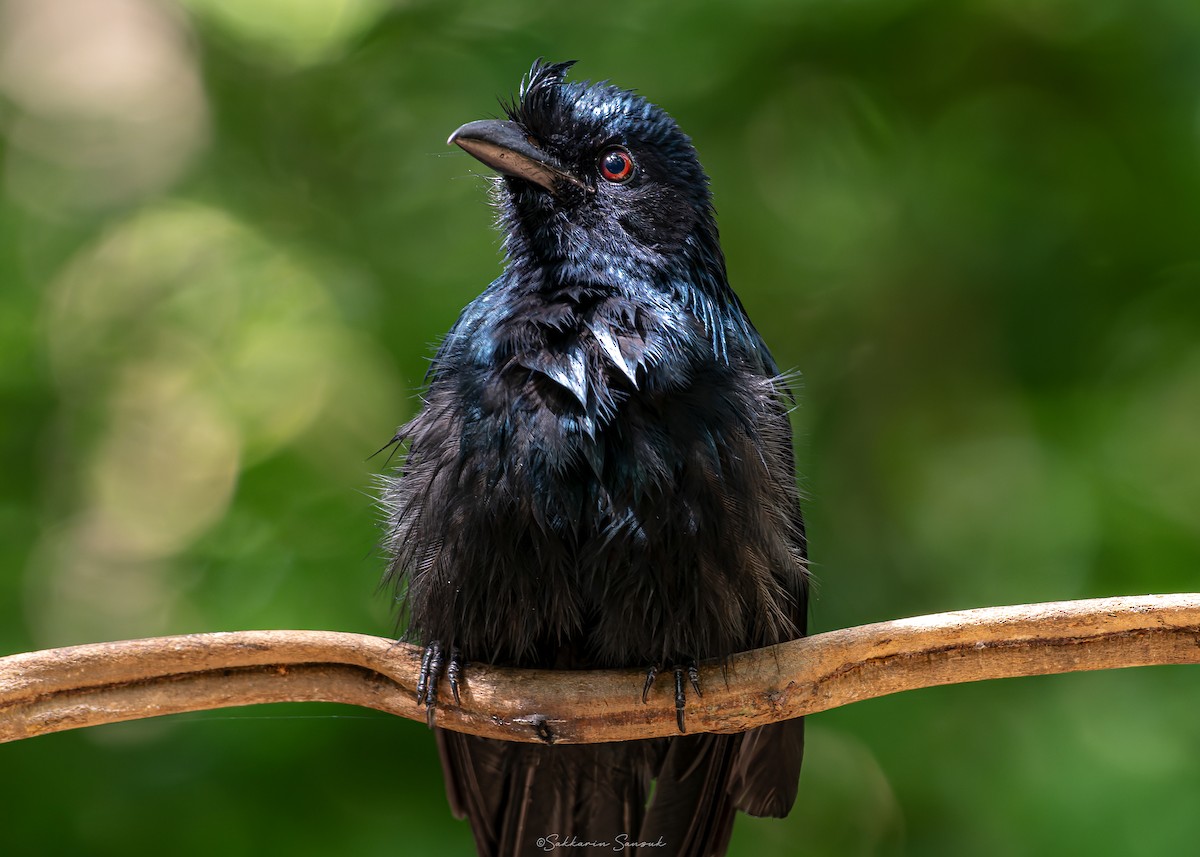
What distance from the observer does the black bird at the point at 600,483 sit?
8.81ft

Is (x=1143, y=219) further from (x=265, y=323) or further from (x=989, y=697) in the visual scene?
(x=265, y=323)

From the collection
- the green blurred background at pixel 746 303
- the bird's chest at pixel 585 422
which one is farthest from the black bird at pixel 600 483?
the green blurred background at pixel 746 303

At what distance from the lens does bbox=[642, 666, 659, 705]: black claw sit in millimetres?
2666

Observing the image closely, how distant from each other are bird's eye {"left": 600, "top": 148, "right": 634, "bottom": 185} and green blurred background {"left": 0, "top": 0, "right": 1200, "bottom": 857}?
3.17ft

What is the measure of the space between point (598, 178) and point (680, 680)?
1.29 metres

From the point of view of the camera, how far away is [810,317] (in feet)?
13.3

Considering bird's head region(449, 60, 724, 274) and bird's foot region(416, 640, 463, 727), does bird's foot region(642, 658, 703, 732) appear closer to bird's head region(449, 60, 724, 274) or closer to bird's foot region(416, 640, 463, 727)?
bird's foot region(416, 640, 463, 727)

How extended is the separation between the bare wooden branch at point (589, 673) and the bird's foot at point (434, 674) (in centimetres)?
3

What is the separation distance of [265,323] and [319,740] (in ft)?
4.57

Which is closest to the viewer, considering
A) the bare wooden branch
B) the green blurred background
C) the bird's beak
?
the bare wooden branch

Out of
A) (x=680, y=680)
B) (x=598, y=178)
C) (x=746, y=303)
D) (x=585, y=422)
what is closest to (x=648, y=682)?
(x=680, y=680)

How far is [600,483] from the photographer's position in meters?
2.65

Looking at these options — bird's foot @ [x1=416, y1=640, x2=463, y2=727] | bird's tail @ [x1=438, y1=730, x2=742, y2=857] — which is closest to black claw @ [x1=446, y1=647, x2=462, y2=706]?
bird's foot @ [x1=416, y1=640, x2=463, y2=727]

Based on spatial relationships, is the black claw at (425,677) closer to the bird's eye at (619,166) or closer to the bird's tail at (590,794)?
the bird's tail at (590,794)
